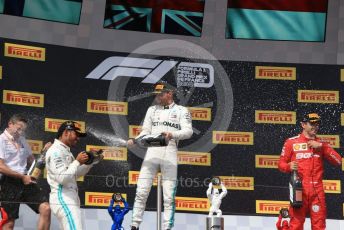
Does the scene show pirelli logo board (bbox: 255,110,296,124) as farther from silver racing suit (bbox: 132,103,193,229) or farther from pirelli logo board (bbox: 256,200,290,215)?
pirelli logo board (bbox: 256,200,290,215)

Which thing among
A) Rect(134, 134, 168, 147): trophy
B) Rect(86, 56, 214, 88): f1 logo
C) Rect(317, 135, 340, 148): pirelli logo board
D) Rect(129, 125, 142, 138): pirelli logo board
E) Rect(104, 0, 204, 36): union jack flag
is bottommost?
Rect(134, 134, 168, 147): trophy

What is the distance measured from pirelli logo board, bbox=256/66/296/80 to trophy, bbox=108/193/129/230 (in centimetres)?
438

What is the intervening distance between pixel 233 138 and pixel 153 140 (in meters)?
2.75

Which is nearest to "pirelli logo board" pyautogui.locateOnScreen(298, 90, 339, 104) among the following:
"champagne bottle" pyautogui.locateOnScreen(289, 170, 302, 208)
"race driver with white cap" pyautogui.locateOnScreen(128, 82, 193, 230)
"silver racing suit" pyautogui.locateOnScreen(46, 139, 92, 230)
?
"race driver with white cap" pyautogui.locateOnScreen(128, 82, 193, 230)

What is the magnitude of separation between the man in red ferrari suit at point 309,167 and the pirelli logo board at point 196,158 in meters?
2.17

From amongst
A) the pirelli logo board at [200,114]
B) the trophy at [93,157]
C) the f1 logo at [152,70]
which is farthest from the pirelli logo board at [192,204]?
the f1 logo at [152,70]

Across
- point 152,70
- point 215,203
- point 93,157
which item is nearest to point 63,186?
point 93,157

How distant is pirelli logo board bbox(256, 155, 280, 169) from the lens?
11.0m

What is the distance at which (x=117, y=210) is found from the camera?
7.60 meters

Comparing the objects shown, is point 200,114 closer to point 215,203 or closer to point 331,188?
point 331,188

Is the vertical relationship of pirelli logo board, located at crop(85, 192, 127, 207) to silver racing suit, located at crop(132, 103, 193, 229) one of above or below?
below

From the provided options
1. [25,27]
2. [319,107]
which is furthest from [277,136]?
[25,27]

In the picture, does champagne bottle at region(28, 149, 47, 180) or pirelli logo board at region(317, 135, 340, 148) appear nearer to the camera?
champagne bottle at region(28, 149, 47, 180)

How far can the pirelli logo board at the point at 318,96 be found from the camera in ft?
37.3
